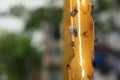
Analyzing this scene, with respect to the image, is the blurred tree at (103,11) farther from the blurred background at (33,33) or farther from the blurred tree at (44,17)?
the blurred tree at (44,17)

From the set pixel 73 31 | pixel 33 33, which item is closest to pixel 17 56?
pixel 33 33

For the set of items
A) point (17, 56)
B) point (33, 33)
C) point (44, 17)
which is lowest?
point (17, 56)

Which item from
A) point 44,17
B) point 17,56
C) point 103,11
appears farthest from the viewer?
point 103,11

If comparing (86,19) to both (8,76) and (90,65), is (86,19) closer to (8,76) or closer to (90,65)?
(90,65)

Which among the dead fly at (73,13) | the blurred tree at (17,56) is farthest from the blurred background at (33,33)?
the dead fly at (73,13)

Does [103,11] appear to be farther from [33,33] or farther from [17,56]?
[17,56]

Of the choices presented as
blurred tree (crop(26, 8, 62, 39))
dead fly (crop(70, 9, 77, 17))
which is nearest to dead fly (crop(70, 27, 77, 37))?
dead fly (crop(70, 9, 77, 17))

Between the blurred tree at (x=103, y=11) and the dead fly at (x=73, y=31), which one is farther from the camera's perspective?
the blurred tree at (x=103, y=11)

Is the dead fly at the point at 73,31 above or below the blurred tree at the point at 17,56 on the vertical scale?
above
